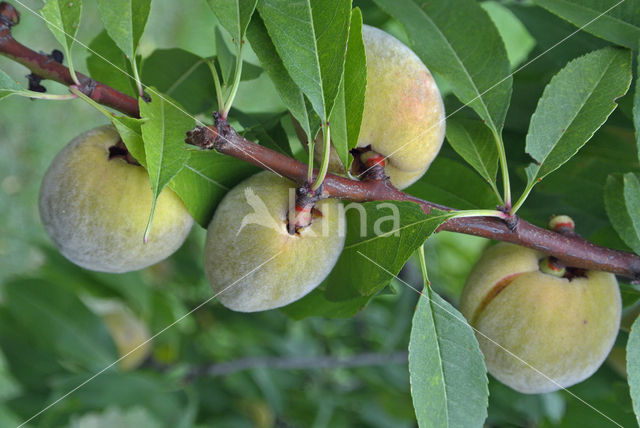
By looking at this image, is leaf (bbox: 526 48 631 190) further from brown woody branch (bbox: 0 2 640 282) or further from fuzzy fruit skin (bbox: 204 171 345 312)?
fuzzy fruit skin (bbox: 204 171 345 312)

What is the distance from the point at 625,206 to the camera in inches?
35.5

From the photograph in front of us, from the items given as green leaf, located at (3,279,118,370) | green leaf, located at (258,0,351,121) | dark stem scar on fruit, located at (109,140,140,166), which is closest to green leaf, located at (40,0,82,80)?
dark stem scar on fruit, located at (109,140,140,166)

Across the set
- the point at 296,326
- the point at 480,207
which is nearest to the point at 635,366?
the point at 480,207

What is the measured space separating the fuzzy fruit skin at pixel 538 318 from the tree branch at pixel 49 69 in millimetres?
581

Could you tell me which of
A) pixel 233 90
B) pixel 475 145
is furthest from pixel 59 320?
pixel 475 145

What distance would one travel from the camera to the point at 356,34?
0.75 meters

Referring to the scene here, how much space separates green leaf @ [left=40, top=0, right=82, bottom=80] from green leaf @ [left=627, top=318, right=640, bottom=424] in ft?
2.82

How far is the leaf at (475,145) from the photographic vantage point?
0.90 metres

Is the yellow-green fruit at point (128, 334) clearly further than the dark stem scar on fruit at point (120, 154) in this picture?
Yes

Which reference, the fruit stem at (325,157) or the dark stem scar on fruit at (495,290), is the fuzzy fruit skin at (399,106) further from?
the dark stem scar on fruit at (495,290)

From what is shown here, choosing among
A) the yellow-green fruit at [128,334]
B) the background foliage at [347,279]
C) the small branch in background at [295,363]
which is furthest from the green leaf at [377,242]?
the yellow-green fruit at [128,334]

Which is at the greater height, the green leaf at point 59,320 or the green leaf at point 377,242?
the green leaf at point 377,242

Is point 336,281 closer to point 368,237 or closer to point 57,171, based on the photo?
point 368,237

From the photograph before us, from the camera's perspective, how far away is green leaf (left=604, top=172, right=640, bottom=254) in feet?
2.81
